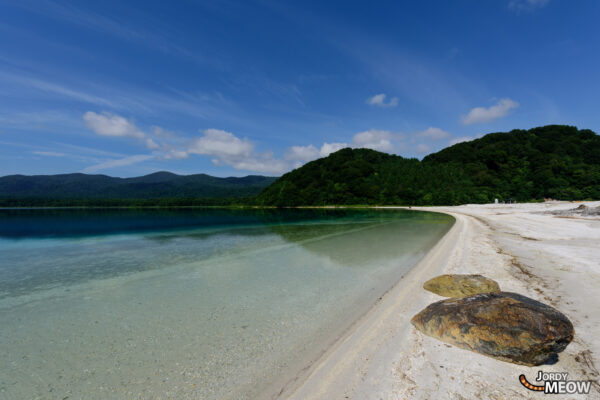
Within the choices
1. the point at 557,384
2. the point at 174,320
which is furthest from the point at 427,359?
the point at 174,320

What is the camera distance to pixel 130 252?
16391mm

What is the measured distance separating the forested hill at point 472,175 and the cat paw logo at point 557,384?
331ft

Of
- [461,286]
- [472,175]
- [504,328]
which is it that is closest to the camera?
[504,328]

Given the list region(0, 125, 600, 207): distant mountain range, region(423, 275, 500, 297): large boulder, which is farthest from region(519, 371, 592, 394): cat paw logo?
region(0, 125, 600, 207): distant mountain range

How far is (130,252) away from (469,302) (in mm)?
19015

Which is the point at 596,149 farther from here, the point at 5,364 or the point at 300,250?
the point at 5,364

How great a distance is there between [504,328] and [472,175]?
412ft

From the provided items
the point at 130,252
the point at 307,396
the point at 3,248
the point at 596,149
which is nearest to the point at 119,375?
the point at 307,396

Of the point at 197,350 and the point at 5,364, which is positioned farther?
the point at 197,350

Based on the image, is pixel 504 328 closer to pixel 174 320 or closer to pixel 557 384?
pixel 557 384

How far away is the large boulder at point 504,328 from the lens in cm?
365

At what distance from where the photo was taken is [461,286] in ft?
22.4

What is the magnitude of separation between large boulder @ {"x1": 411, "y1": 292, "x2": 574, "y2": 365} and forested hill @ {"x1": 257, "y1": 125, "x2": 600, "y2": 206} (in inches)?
3938

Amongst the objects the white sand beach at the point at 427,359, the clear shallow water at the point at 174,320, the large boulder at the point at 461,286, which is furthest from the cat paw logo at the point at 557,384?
the clear shallow water at the point at 174,320
